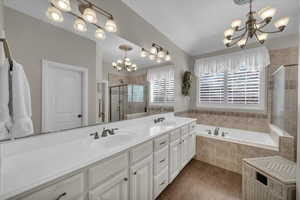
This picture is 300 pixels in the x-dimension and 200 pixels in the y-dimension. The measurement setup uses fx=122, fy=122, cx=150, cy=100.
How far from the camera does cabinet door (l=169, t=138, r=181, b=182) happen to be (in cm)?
173

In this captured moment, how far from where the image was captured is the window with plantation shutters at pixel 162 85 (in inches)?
91.6

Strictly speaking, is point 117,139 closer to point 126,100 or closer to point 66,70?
point 126,100

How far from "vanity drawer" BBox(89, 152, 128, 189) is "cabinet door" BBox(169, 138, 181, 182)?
895 millimetres

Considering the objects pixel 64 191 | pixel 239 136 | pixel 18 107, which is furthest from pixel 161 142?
pixel 239 136

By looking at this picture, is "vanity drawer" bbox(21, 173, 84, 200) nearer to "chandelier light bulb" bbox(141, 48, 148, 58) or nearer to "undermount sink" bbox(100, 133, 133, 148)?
"undermount sink" bbox(100, 133, 133, 148)

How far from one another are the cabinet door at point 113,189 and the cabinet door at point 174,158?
2.78ft

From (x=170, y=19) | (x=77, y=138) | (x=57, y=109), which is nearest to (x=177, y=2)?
(x=170, y=19)

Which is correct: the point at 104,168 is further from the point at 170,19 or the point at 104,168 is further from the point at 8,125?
the point at 170,19

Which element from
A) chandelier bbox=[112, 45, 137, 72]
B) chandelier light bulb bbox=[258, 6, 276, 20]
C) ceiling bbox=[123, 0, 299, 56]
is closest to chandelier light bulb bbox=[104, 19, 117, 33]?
chandelier bbox=[112, 45, 137, 72]

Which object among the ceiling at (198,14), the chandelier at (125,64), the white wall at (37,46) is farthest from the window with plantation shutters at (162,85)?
the white wall at (37,46)

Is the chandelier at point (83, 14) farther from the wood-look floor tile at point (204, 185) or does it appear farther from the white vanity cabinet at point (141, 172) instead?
the wood-look floor tile at point (204, 185)

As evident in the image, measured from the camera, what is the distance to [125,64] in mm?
1814

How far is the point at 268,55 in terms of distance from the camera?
254 centimetres

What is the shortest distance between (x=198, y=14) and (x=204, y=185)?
106 inches
